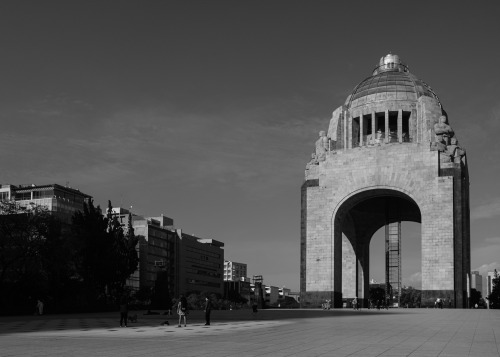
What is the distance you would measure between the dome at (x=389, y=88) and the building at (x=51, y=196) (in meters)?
62.4

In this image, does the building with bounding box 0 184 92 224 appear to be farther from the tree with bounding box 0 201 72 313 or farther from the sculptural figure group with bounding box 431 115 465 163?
the sculptural figure group with bounding box 431 115 465 163

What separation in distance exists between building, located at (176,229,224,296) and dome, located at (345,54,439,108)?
271ft

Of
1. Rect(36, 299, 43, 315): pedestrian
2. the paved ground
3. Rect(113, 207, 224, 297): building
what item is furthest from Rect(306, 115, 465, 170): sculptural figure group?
Rect(113, 207, 224, 297): building

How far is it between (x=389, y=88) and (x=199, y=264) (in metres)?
99.7

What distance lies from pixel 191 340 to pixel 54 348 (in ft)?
12.9

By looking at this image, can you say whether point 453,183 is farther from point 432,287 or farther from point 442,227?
point 432,287

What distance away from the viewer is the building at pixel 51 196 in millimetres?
109562

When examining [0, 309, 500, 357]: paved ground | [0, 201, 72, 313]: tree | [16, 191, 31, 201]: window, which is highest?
[16, 191, 31, 201]: window

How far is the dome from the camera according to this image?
58.4 meters

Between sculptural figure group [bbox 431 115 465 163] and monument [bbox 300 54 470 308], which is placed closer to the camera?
monument [bbox 300 54 470 308]

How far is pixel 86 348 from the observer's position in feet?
51.2

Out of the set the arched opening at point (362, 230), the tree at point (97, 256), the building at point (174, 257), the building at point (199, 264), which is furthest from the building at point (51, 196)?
Result: the arched opening at point (362, 230)

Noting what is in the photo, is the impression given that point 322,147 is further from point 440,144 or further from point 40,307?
point 40,307

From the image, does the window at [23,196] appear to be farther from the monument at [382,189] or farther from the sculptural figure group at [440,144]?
the sculptural figure group at [440,144]
